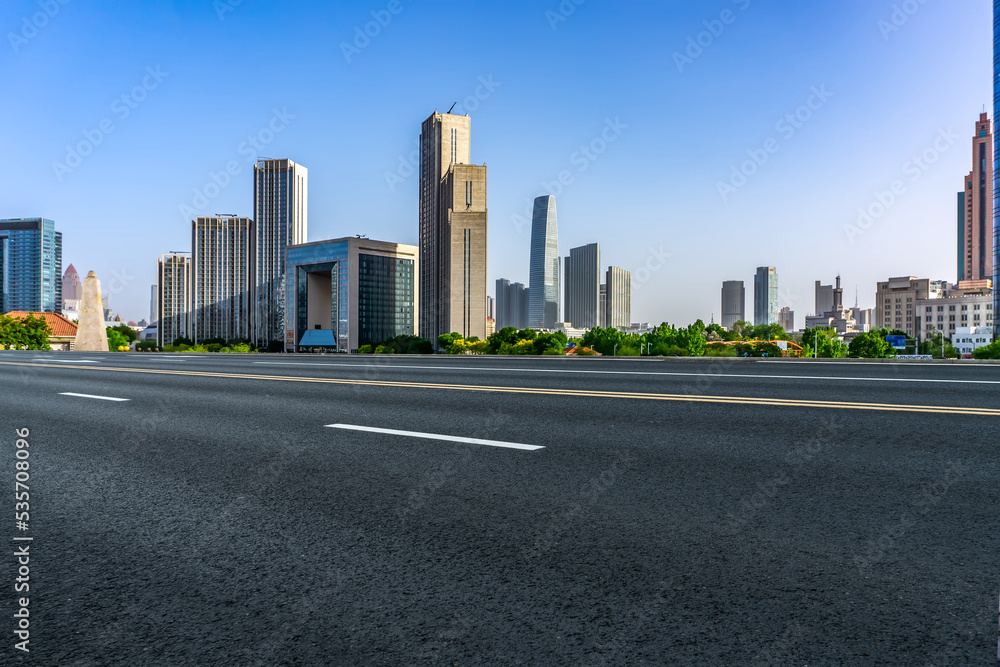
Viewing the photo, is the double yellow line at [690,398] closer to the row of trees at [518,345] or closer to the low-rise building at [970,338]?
the row of trees at [518,345]

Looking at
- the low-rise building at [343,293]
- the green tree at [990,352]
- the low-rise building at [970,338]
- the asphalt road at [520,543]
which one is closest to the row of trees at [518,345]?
the green tree at [990,352]

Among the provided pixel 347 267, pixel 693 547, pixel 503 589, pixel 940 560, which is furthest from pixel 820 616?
pixel 347 267

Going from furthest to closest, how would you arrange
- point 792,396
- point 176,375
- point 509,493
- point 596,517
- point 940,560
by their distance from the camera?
point 176,375 < point 792,396 < point 509,493 < point 596,517 < point 940,560

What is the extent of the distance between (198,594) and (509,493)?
5.86 ft

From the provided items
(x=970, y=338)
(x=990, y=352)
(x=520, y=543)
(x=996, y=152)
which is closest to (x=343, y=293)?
(x=996, y=152)

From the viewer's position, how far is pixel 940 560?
2449 mm

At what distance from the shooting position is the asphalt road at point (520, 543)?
1.87 metres

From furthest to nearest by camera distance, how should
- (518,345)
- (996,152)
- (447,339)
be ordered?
(996,152), (447,339), (518,345)

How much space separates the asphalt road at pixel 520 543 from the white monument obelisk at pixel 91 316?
55480mm

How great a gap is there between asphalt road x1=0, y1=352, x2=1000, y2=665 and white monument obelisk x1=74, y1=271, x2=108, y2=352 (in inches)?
2184

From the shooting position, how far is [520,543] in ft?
8.84

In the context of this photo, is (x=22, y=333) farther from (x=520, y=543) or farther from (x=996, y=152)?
(x=996, y=152)

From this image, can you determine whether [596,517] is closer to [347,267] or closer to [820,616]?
[820,616]

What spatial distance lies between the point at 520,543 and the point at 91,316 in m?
61.1
